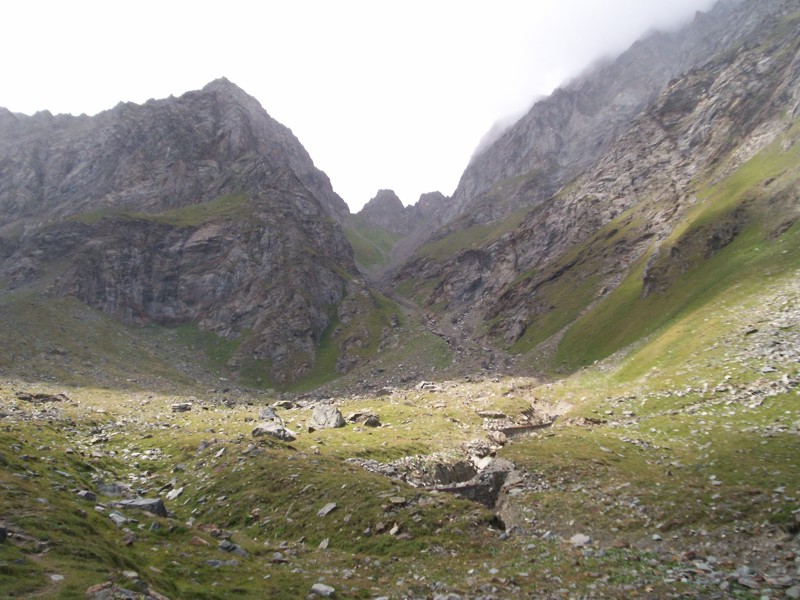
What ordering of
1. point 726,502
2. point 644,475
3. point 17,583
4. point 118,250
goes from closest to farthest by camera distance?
1. point 17,583
2. point 726,502
3. point 644,475
4. point 118,250

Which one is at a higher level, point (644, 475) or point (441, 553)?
point (441, 553)

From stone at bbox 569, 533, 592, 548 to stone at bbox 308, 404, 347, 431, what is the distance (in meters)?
34.9

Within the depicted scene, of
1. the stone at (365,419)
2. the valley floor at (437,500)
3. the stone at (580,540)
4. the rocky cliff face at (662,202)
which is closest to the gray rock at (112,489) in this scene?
the valley floor at (437,500)

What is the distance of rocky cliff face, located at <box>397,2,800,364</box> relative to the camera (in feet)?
295

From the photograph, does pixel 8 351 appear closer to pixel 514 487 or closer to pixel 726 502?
pixel 514 487

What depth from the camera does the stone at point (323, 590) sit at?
48.9ft

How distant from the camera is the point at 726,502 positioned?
2075 cm

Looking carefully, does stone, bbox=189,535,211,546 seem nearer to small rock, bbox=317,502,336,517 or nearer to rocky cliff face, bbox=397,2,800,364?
small rock, bbox=317,502,336,517

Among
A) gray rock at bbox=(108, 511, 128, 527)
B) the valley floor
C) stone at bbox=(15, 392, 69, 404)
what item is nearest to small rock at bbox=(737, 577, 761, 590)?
the valley floor

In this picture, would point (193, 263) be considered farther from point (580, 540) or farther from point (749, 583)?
point (749, 583)

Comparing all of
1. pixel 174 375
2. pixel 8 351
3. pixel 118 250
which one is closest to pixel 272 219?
pixel 118 250

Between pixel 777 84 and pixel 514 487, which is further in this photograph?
pixel 777 84

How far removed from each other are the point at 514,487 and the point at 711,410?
2161cm

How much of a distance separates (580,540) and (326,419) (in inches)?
1471
